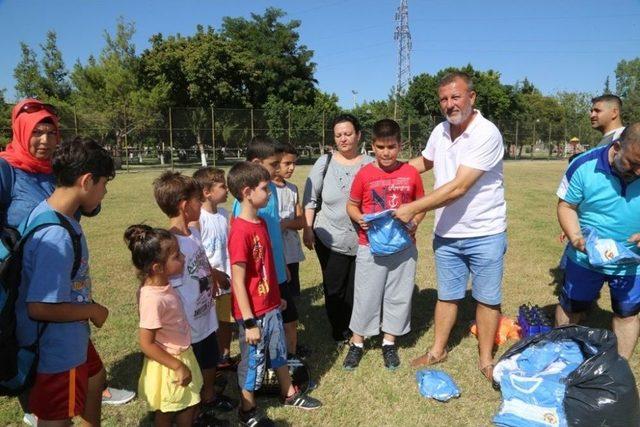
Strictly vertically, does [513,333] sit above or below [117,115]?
below

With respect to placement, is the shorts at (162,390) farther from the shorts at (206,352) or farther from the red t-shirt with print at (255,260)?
the red t-shirt with print at (255,260)

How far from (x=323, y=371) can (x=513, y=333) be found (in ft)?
6.20

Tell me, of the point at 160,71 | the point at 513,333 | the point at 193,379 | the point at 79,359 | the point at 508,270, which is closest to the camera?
the point at 79,359

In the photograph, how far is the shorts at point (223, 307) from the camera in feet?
11.7

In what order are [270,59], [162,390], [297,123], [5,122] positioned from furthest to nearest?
1. [270,59]
2. [297,123]
3. [5,122]
4. [162,390]

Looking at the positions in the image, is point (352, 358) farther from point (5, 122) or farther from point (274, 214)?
point (5, 122)

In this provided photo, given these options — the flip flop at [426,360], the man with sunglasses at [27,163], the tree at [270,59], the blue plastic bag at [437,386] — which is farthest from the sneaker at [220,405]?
the tree at [270,59]

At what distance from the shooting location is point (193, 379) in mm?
2504

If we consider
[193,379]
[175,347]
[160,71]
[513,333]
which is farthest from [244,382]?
[160,71]

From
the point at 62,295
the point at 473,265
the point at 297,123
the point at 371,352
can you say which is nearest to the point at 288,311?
the point at 371,352

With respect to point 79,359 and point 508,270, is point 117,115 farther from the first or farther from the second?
point 79,359

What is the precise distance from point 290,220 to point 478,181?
1.54 metres

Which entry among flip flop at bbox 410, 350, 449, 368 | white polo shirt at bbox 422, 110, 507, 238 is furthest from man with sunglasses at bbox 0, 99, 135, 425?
flip flop at bbox 410, 350, 449, 368

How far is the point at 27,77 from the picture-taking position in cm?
3469
